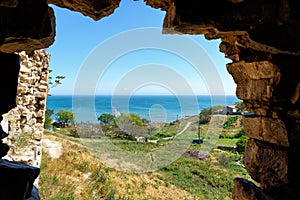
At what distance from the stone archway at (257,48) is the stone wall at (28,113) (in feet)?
8.57

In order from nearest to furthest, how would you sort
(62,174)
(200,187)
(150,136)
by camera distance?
1. (62,174)
2. (200,187)
3. (150,136)

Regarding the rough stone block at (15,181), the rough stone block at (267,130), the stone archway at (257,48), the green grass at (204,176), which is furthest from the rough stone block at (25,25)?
the green grass at (204,176)

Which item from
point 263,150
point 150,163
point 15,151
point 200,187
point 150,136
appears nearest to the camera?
point 263,150

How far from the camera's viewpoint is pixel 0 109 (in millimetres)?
1625

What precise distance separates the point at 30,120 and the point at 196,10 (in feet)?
13.0

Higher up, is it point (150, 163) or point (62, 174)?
point (62, 174)

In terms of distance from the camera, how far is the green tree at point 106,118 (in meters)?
13.9

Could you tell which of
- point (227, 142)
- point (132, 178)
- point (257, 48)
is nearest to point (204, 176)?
point (132, 178)

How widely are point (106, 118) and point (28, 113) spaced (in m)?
9.99

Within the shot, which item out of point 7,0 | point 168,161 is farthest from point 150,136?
point 7,0

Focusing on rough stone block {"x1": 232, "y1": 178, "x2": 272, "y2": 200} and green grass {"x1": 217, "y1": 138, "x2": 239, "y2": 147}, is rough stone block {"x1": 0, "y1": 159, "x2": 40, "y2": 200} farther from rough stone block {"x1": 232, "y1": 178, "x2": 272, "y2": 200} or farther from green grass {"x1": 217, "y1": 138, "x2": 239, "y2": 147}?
green grass {"x1": 217, "y1": 138, "x2": 239, "y2": 147}

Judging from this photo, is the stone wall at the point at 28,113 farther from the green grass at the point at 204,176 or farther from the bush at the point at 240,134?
the bush at the point at 240,134

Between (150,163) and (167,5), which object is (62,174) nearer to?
(150,163)

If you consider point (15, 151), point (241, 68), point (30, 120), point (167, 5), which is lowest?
point (15, 151)
